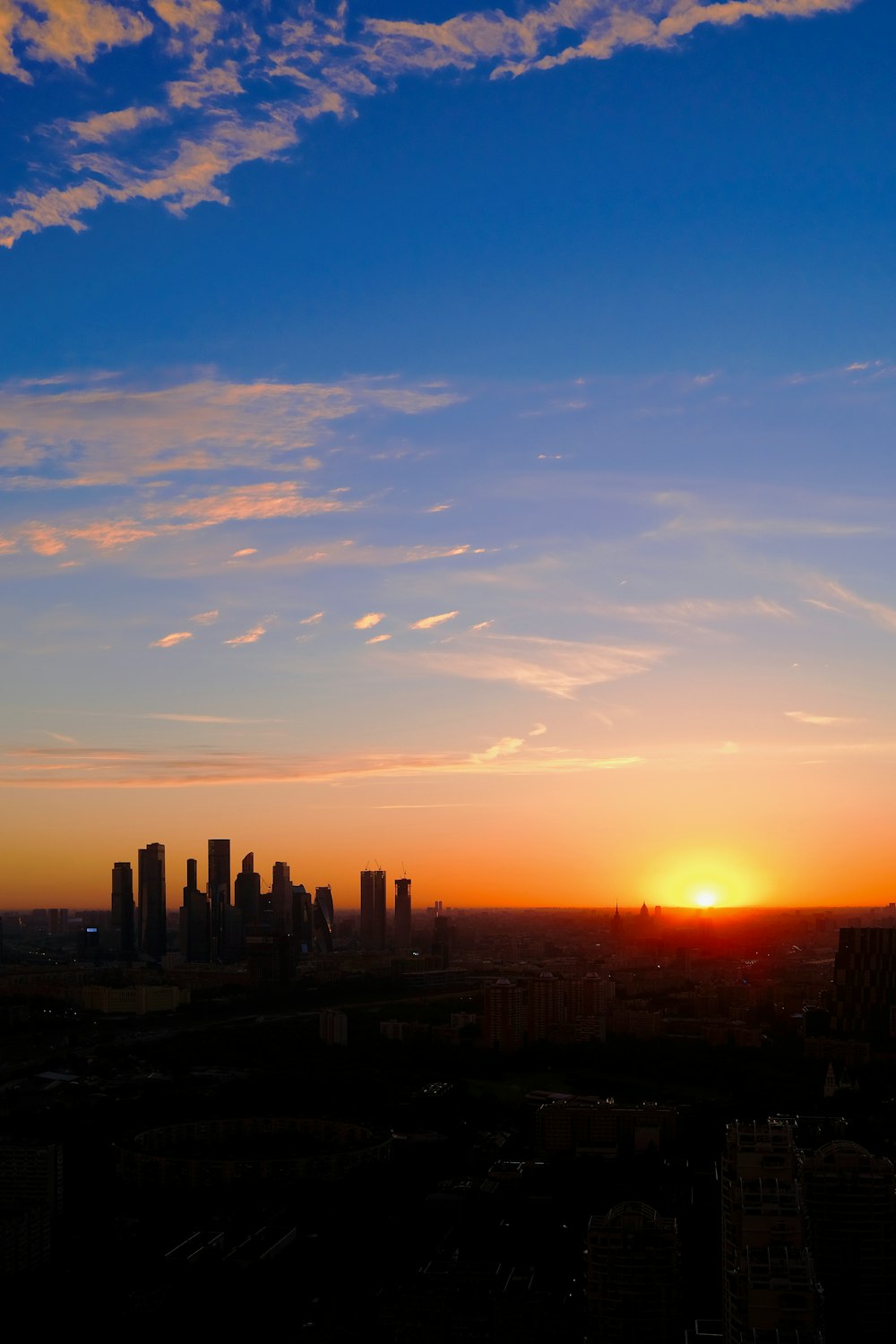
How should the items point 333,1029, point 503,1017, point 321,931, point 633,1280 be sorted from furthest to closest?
point 321,931
point 333,1029
point 503,1017
point 633,1280

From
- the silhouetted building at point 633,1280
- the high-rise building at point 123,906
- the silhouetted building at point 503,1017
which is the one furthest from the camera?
the high-rise building at point 123,906

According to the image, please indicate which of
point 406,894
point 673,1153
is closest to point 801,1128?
point 673,1153

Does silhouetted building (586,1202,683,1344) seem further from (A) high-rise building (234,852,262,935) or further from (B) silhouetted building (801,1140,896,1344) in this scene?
(A) high-rise building (234,852,262,935)

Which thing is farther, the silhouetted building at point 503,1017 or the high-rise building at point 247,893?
the high-rise building at point 247,893

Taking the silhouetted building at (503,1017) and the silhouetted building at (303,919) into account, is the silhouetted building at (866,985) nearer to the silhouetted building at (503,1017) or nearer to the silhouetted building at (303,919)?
the silhouetted building at (503,1017)

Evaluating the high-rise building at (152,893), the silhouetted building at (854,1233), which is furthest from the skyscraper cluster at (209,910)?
the silhouetted building at (854,1233)

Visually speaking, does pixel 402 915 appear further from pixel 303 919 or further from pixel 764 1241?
pixel 764 1241

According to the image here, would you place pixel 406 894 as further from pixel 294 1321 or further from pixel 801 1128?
pixel 294 1321

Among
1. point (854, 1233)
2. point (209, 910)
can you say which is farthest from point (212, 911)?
point (854, 1233)
